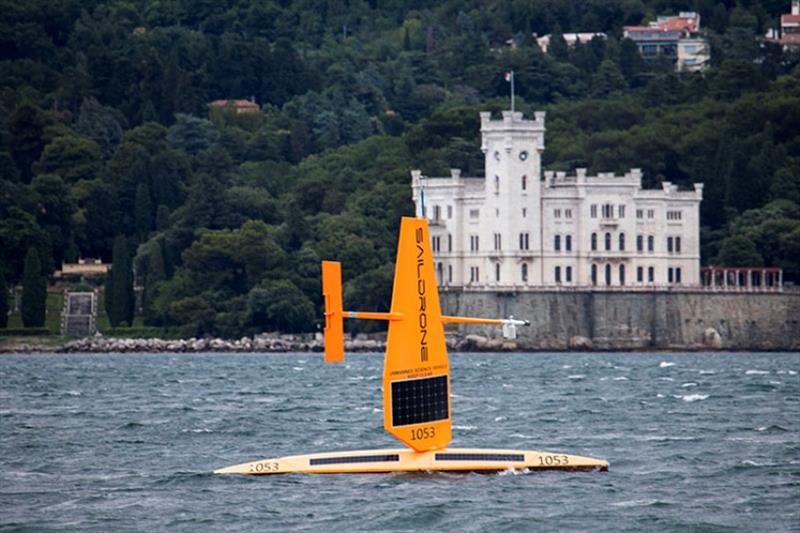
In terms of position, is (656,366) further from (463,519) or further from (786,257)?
(463,519)

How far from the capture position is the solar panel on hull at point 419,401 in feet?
159

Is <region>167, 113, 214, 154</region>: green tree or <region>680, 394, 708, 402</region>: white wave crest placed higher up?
<region>167, 113, 214, 154</region>: green tree

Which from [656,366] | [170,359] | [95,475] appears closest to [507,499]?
[95,475]

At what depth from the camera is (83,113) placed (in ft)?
614

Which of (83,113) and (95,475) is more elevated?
(83,113)

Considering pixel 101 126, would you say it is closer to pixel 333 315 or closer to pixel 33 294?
pixel 33 294

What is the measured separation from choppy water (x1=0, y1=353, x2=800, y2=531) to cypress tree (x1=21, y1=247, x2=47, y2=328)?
3526 centimetres

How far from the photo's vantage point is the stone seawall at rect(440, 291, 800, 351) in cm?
13488

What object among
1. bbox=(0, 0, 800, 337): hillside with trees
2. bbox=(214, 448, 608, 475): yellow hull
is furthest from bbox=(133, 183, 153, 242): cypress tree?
bbox=(214, 448, 608, 475): yellow hull

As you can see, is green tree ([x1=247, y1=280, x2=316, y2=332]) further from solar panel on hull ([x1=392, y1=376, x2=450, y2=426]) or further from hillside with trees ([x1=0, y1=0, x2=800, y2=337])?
solar panel on hull ([x1=392, y1=376, x2=450, y2=426])

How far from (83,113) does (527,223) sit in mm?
57254

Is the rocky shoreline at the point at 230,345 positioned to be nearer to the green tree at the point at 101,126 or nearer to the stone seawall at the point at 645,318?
the stone seawall at the point at 645,318

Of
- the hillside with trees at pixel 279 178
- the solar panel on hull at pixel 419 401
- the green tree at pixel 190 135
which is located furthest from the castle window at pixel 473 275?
the solar panel on hull at pixel 419 401

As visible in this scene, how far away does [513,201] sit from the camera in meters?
140
